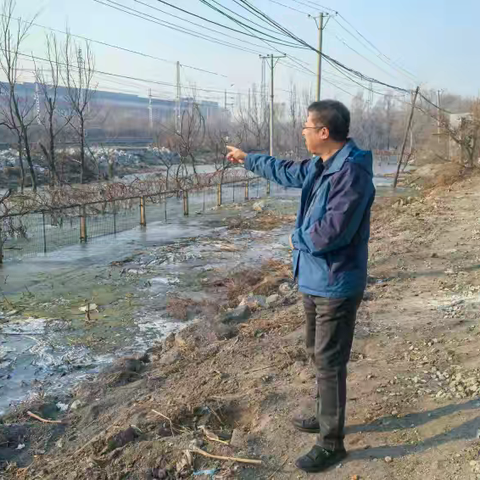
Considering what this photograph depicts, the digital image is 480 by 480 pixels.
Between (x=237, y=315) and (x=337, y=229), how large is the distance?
4.04 meters

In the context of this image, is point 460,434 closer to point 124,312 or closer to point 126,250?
point 124,312

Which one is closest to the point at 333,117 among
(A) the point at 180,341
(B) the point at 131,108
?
(A) the point at 180,341

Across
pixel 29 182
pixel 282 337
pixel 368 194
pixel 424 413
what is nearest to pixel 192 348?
pixel 282 337

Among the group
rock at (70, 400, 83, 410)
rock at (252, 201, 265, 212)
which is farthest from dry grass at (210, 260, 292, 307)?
rock at (252, 201, 265, 212)

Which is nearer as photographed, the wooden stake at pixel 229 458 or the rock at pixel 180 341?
the wooden stake at pixel 229 458

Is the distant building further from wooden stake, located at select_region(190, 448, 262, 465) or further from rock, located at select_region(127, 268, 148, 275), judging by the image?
wooden stake, located at select_region(190, 448, 262, 465)

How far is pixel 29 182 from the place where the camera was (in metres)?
28.9

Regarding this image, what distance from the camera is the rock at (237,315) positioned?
6383 millimetres

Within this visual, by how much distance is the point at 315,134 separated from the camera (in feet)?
9.12

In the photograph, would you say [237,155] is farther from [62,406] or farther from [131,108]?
[131,108]

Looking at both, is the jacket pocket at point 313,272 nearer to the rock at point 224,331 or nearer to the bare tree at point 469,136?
the rock at point 224,331

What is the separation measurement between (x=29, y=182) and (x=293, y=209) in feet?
54.0

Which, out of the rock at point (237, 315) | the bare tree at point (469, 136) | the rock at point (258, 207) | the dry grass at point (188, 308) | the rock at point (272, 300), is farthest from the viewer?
the bare tree at point (469, 136)

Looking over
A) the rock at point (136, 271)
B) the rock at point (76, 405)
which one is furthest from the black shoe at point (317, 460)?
the rock at point (136, 271)
